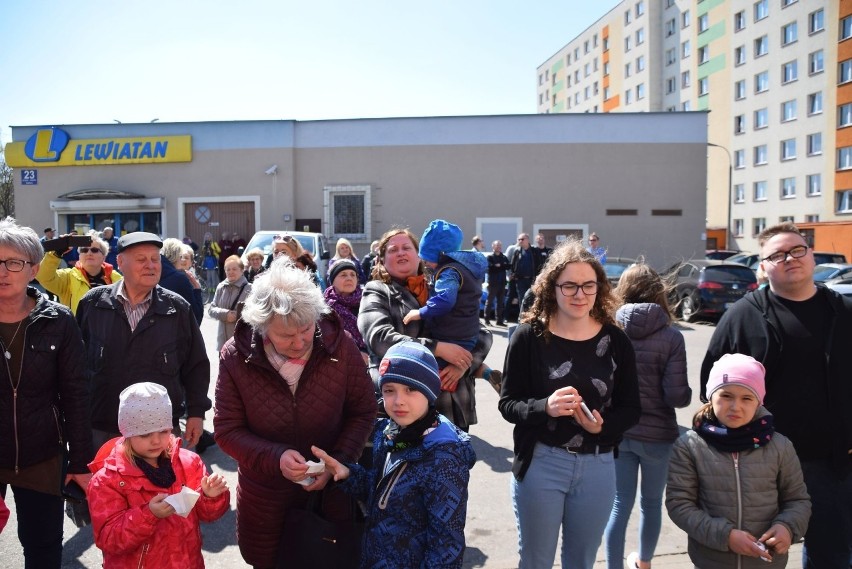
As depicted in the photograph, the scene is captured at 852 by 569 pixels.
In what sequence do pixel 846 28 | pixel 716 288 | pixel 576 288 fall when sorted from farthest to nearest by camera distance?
pixel 846 28
pixel 716 288
pixel 576 288

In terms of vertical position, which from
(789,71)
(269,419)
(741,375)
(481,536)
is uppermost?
(789,71)

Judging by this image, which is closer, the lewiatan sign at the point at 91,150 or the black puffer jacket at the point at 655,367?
the black puffer jacket at the point at 655,367

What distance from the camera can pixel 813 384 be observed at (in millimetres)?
3082

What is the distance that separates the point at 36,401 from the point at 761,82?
4966 cm

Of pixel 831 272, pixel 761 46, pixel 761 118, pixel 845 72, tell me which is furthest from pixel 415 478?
pixel 761 46

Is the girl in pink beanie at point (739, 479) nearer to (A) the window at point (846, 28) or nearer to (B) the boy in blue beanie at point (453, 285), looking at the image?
(B) the boy in blue beanie at point (453, 285)

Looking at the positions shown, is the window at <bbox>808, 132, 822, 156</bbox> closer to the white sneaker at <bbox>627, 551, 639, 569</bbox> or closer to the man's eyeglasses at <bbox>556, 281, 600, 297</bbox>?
the white sneaker at <bbox>627, 551, 639, 569</bbox>

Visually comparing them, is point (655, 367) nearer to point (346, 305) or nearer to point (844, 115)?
point (346, 305)

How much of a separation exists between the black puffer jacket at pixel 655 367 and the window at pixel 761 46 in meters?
47.7

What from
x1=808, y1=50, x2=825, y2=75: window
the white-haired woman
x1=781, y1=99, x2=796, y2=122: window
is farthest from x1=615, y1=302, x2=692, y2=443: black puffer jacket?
x1=781, y1=99, x2=796, y2=122: window

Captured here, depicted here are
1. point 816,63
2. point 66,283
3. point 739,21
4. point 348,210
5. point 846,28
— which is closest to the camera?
point 66,283

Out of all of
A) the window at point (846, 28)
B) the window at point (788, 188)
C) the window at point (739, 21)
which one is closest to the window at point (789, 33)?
the window at point (846, 28)

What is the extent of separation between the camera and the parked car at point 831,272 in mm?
15013

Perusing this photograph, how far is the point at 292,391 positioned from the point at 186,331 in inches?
49.1
